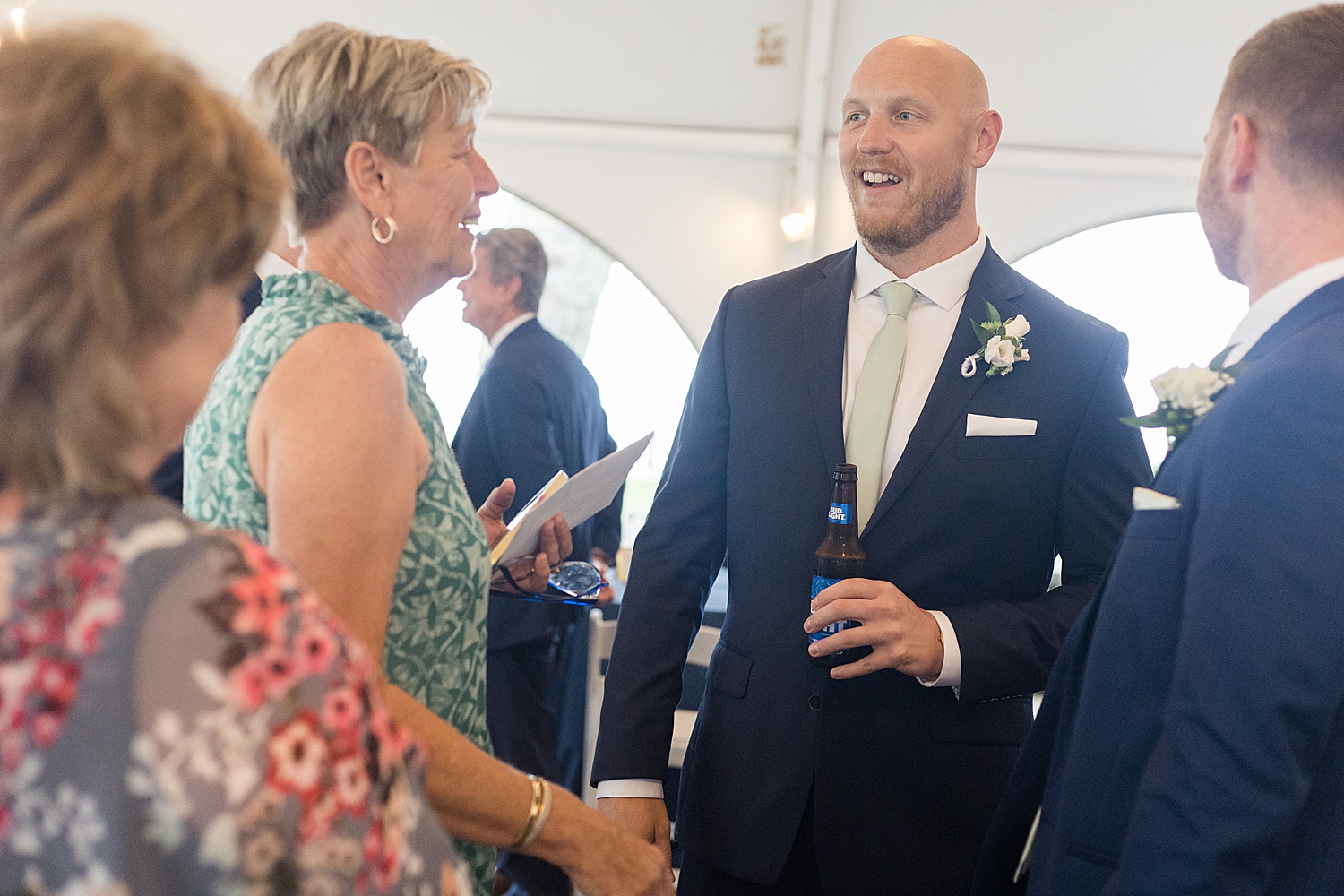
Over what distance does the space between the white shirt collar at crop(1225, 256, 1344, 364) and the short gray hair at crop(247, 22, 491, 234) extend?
107 cm

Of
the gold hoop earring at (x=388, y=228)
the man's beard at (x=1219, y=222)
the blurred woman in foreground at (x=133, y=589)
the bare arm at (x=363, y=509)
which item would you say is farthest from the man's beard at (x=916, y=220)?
the blurred woman in foreground at (x=133, y=589)

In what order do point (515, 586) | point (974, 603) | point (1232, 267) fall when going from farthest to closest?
point (515, 586) < point (974, 603) < point (1232, 267)

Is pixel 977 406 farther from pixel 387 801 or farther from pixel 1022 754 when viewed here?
pixel 387 801

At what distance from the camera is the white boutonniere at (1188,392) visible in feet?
4.24

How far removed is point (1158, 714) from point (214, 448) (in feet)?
3.68

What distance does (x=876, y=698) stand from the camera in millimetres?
1758

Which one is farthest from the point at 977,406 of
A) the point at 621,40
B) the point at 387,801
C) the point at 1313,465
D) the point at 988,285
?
the point at 621,40

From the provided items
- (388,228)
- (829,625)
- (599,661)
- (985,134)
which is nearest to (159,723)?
(388,228)

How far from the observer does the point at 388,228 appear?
141 centimetres

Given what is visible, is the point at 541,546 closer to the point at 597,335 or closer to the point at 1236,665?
the point at 1236,665

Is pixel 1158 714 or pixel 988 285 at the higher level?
pixel 988 285

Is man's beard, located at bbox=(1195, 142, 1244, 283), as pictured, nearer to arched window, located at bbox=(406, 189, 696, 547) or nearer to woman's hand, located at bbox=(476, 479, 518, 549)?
woman's hand, located at bbox=(476, 479, 518, 549)

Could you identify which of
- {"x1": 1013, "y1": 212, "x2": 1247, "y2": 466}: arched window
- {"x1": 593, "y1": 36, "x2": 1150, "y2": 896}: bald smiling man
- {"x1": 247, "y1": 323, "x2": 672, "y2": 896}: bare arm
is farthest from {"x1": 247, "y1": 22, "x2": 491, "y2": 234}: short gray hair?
{"x1": 1013, "y1": 212, "x2": 1247, "y2": 466}: arched window

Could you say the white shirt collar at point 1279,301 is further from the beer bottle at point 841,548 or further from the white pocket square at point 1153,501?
the beer bottle at point 841,548
